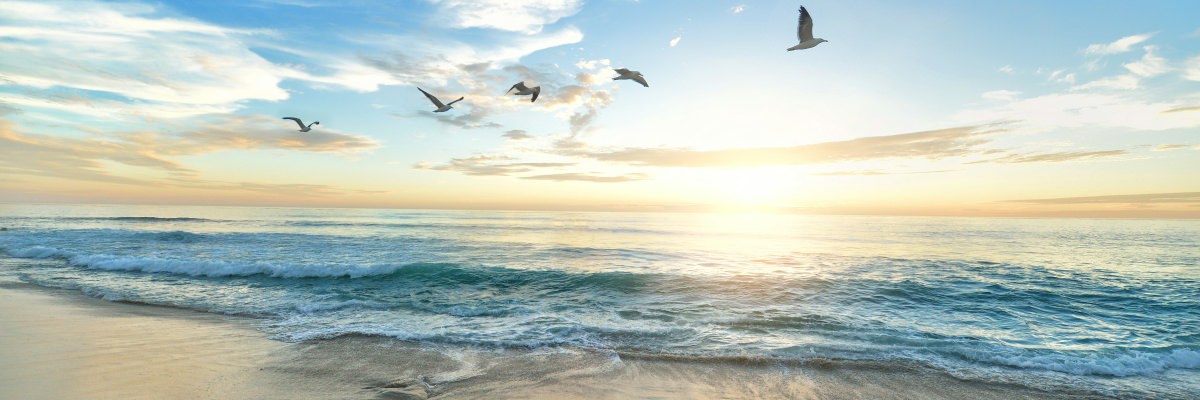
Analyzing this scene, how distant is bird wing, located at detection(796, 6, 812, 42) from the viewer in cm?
959

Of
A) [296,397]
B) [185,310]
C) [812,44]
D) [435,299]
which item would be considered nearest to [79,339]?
[185,310]

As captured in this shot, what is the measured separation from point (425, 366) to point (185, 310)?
762cm

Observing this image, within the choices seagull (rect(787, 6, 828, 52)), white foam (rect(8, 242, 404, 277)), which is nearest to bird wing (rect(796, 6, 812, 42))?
seagull (rect(787, 6, 828, 52))

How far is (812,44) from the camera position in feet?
32.6

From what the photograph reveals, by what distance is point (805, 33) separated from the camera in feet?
32.3

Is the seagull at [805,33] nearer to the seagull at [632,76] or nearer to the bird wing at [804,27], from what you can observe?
the bird wing at [804,27]

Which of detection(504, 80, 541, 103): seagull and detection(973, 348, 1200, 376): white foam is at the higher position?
detection(504, 80, 541, 103): seagull

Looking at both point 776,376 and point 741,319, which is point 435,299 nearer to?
point 741,319

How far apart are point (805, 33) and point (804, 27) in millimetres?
148

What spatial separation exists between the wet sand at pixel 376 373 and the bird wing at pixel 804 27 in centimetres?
604

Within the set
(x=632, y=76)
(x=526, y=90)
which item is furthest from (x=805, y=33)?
(x=526, y=90)

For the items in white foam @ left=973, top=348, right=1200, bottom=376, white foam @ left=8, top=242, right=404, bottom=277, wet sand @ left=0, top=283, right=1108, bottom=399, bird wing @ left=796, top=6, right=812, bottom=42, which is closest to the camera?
wet sand @ left=0, top=283, right=1108, bottom=399

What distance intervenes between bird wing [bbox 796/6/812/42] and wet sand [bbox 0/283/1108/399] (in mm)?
6037

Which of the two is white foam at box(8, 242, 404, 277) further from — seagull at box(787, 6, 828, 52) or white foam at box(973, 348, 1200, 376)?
white foam at box(973, 348, 1200, 376)
